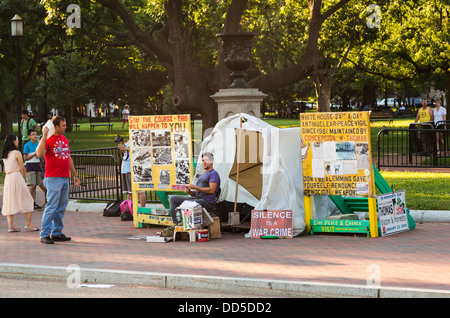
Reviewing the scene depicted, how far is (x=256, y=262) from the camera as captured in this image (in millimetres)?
9039

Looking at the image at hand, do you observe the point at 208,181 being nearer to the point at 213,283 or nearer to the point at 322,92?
the point at 213,283

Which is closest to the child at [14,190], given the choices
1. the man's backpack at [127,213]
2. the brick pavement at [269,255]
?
the brick pavement at [269,255]

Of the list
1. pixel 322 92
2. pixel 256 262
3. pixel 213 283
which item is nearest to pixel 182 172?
pixel 256 262

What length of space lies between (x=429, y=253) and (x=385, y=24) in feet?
83.9

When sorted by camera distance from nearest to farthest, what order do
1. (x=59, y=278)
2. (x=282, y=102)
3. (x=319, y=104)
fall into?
(x=59, y=278)
(x=319, y=104)
(x=282, y=102)

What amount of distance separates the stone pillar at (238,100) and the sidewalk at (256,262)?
3.04m

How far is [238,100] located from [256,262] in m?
5.28

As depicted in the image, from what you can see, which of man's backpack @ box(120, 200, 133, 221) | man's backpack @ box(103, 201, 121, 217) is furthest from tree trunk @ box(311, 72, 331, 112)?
man's backpack @ box(120, 200, 133, 221)

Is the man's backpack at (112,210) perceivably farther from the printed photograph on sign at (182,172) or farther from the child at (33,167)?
the printed photograph on sign at (182,172)

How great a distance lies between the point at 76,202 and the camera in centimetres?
1532

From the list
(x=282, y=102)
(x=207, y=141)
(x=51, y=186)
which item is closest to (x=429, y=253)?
(x=207, y=141)

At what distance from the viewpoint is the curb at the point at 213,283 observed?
7120 mm

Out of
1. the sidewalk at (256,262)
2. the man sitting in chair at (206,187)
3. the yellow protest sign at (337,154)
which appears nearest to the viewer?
the sidewalk at (256,262)

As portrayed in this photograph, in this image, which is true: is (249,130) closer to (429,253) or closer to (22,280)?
(429,253)
